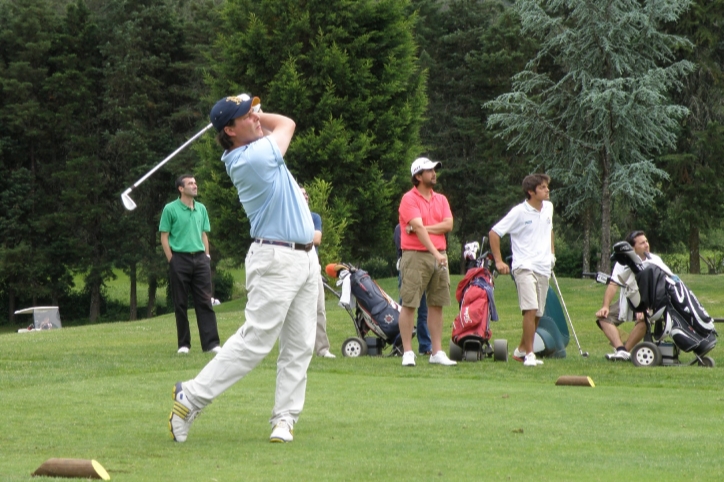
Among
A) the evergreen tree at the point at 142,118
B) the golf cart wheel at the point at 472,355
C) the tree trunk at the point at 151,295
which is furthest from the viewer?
the tree trunk at the point at 151,295

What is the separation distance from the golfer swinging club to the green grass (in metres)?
0.20

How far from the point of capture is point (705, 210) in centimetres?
3716

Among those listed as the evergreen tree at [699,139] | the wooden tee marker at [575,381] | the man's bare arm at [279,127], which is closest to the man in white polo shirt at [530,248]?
the wooden tee marker at [575,381]

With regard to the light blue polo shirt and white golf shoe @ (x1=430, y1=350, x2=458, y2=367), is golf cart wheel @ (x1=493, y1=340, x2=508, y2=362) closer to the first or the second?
white golf shoe @ (x1=430, y1=350, x2=458, y2=367)

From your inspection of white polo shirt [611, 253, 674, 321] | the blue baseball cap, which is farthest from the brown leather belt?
white polo shirt [611, 253, 674, 321]

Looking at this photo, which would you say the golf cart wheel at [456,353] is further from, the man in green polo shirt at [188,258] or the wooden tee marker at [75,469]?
the wooden tee marker at [75,469]

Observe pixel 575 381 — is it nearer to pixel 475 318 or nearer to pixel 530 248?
pixel 530 248

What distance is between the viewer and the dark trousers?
12125 mm

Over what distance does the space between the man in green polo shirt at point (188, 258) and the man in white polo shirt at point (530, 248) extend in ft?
11.0

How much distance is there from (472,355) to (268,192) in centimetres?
596

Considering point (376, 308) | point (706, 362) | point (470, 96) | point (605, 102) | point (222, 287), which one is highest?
point (470, 96)

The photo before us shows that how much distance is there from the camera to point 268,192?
5.96m

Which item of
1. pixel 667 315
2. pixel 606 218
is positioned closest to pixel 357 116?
pixel 606 218

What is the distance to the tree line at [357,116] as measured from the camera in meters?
32.1
